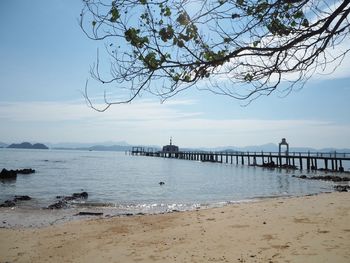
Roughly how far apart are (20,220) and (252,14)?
13316mm

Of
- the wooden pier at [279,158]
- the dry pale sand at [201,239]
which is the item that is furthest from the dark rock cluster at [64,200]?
the wooden pier at [279,158]

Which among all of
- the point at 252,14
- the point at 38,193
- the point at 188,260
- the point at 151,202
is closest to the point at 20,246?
the point at 188,260

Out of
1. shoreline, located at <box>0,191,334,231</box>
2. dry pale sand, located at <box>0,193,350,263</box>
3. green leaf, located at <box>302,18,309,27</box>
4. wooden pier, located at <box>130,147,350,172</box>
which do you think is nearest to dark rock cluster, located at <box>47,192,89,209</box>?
shoreline, located at <box>0,191,334,231</box>

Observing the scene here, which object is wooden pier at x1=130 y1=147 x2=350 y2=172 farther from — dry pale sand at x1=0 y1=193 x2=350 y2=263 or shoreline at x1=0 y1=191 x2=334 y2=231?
dry pale sand at x1=0 y1=193 x2=350 y2=263

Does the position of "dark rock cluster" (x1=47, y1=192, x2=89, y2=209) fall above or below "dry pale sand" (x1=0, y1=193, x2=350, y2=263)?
below

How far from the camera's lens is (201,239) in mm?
8859

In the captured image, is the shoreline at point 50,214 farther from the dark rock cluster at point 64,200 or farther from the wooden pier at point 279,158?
the wooden pier at point 279,158

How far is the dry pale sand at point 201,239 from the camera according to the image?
715 cm

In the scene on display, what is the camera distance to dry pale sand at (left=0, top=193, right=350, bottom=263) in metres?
7.15

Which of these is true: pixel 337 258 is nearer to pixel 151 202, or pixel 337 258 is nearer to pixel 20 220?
pixel 20 220

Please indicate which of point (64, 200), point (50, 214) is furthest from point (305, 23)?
point (64, 200)

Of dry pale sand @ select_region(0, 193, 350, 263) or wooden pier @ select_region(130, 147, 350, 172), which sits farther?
wooden pier @ select_region(130, 147, 350, 172)

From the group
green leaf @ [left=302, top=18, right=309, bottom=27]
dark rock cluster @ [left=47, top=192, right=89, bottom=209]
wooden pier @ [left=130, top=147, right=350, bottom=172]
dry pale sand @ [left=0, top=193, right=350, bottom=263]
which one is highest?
green leaf @ [left=302, top=18, right=309, bottom=27]

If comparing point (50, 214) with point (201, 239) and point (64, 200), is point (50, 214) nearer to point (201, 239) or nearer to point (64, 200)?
point (64, 200)
